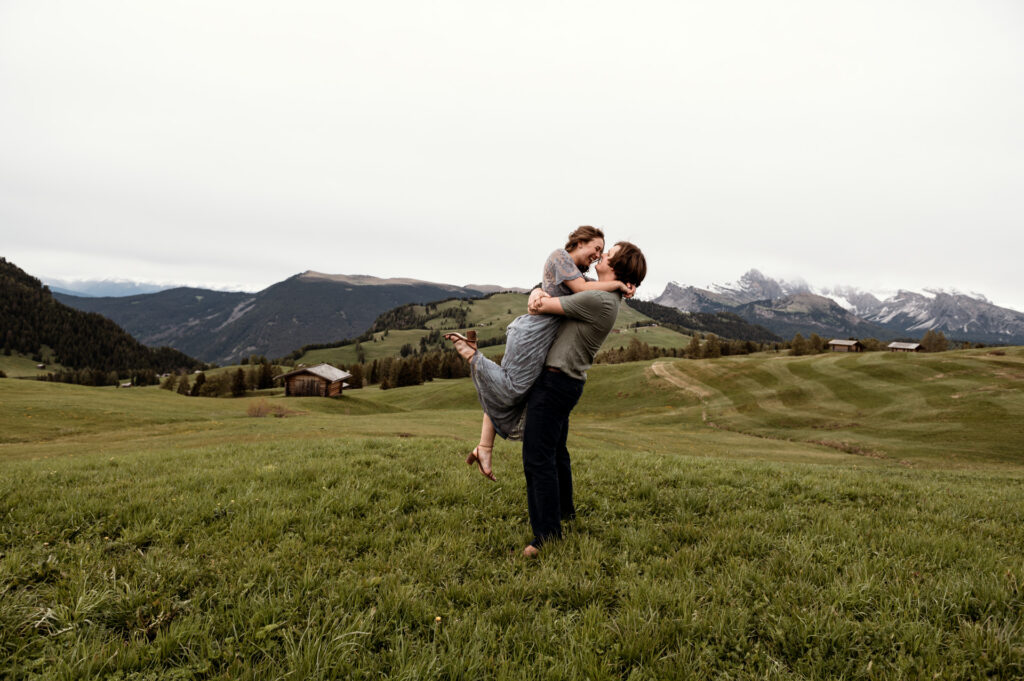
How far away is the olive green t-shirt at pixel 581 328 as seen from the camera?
512 centimetres

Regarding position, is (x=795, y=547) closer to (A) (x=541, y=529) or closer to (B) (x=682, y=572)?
(B) (x=682, y=572)

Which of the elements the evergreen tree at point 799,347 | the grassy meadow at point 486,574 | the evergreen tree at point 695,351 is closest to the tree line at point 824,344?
the evergreen tree at point 799,347

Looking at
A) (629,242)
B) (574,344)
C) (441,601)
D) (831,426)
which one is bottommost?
(831,426)

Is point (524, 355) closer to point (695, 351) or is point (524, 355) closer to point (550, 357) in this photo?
point (550, 357)

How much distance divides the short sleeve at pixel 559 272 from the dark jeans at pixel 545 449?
1.07 meters

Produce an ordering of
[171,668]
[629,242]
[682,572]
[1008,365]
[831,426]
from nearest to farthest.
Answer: [171,668] → [682,572] → [629,242] → [831,426] → [1008,365]

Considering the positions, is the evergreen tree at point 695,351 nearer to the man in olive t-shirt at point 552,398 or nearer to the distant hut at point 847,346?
the distant hut at point 847,346

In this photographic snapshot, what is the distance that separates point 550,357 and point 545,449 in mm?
1147

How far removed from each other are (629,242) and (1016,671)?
5093 millimetres

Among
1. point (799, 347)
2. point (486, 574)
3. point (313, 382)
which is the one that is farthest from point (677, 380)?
point (313, 382)

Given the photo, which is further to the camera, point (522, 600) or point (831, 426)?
point (831, 426)

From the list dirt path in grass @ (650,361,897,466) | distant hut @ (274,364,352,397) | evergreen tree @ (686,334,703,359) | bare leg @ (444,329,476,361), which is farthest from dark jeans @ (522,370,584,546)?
evergreen tree @ (686,334,703,359)

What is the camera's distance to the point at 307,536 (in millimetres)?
5168

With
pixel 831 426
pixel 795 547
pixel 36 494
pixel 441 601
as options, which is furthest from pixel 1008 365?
pixel 36 494
